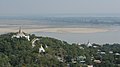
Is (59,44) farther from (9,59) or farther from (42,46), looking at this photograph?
(9,59)

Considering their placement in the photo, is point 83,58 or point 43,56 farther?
point 83,58

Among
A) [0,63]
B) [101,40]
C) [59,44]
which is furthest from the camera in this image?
[101,40]

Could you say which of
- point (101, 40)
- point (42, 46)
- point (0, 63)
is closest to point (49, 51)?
point (42, 46)

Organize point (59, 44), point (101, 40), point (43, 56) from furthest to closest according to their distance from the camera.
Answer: point (101, 40)
point (59, 44)
point (43, 56)

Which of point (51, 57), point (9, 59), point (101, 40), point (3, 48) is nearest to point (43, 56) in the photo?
point (51, 57)

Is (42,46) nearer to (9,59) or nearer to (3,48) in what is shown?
(3,48)

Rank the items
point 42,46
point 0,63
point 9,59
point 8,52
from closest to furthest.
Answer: point 0,63 → point 9,59 → point 8,52 → point 42,46

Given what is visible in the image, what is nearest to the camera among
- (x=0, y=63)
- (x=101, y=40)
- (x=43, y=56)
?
(x=0, y=63)

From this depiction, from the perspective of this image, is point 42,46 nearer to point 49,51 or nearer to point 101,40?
point 49,51

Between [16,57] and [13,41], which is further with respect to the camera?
[13,41]
